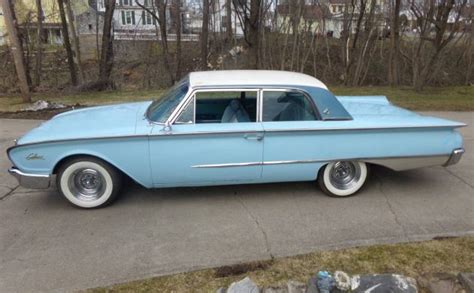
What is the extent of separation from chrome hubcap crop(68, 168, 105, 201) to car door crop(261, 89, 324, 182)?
1.85m

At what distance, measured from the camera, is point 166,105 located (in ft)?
13.6

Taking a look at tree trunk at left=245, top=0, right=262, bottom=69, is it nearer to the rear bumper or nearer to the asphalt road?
the asphalt road

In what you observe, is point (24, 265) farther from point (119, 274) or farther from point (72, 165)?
point (72, 165)

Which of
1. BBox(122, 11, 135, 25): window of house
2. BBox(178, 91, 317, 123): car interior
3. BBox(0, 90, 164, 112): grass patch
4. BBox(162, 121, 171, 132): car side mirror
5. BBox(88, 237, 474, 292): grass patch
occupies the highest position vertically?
BBox(122, 11, 135, 25): window of house

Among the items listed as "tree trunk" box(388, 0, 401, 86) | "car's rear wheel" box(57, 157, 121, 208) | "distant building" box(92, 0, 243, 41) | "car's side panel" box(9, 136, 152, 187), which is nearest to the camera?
"car's side panel" box(9, 136, 152, 187)

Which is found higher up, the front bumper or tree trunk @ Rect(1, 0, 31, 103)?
tree trunk @ Rect(1, 0, 31, 103)

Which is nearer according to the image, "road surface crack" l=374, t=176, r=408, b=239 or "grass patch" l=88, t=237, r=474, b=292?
"grass patch" l=88, t=237, r=474, b=292

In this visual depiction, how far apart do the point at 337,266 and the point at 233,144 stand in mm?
1647

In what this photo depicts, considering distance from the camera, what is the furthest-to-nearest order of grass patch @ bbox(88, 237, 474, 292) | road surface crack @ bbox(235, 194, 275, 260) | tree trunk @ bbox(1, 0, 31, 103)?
tree trunk @ bbox(1, 0, 31, 103) → road surface crack @ bbox(235, 194, 275, 260) → grass patch @ bbox(88, 237, 474, 292)

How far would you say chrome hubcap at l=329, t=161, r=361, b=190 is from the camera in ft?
14.4

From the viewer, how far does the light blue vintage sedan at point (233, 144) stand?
12.8 ft

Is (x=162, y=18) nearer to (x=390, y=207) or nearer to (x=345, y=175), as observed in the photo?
(x=345, y=175)

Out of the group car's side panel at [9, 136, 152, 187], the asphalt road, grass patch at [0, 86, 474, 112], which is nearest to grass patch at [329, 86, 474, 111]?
grass patch at [0, 86, 474, 112]

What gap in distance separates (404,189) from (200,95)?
282 cm
